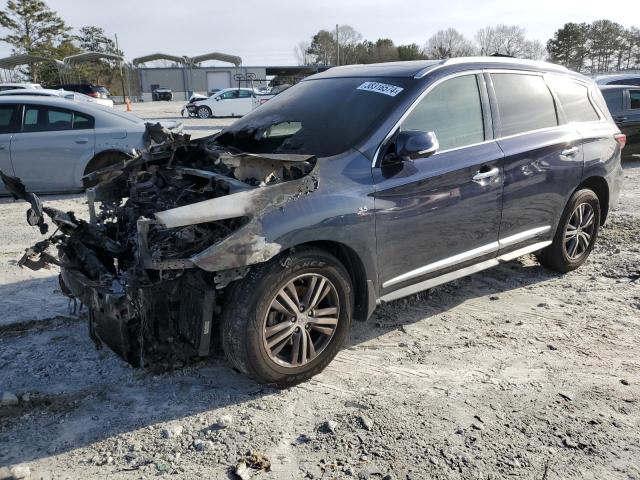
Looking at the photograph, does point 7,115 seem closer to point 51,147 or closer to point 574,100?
point 51,147

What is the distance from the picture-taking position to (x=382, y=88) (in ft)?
12.7

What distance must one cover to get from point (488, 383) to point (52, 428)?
2555 millimetres

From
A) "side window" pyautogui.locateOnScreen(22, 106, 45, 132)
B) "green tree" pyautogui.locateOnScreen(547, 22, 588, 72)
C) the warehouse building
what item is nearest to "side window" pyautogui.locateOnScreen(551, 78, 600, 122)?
"side window" pyautogui.locateOnScreen(22, 106, 45, 132)

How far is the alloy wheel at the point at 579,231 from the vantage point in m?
5.07

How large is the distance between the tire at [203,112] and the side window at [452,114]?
26611 mm

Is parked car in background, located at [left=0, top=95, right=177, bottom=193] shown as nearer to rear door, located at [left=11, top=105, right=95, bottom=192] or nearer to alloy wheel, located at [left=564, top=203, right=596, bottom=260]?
rear door, located at [left=11, top=105, right=95, bottom=192]

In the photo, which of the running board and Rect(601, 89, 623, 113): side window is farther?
Rect(601, 89, 623, 113): side window

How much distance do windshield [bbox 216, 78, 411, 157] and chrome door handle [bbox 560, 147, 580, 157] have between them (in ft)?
5.69

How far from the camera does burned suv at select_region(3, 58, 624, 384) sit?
9.84 ft

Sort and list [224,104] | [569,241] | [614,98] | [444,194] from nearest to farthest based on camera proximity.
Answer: [444,194]
[569,241]
[614,98]
[224,104]

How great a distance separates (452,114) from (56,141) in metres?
6.07

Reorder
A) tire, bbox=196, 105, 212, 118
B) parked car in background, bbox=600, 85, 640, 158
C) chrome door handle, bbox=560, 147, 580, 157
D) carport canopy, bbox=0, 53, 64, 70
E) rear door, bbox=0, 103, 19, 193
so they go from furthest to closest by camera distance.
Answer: carport canopy, bbox=0, 53, 64, 70 → tire, bbox=196, 105, 212, 118 → parked car in background, bbox=600, 85, 640, 158 → rear door, bbox=0, 103, 19, 193 → chrome door handle, bbox=560, 147, 580, 157

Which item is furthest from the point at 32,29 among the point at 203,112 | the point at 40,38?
the point at 203,112

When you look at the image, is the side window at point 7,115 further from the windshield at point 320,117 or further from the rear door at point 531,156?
the rear door at point 531,156
